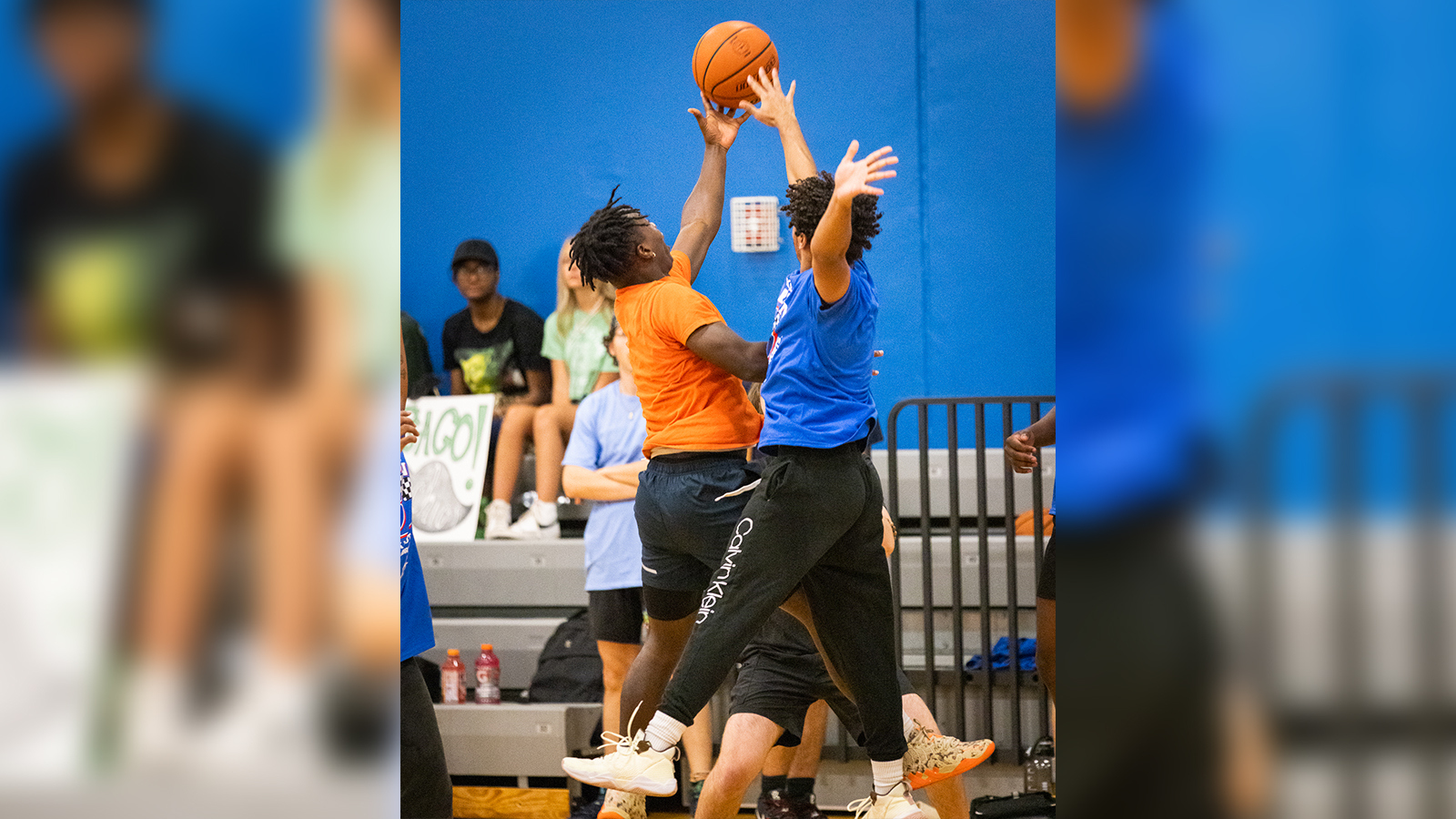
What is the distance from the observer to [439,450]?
6656 mm

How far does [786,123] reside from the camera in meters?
3.88

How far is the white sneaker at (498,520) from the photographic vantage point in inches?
247

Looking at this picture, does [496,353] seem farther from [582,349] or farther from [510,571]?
[510,571]

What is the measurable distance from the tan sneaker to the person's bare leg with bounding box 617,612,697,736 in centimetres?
66

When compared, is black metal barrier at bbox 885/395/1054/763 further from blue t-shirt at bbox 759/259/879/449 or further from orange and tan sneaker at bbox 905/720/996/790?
blue t-shirt at bbox 759/259/879/449

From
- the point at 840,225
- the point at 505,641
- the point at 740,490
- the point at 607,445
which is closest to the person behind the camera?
the point at 840,225

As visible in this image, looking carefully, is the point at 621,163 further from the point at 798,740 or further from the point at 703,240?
the point at 798,740

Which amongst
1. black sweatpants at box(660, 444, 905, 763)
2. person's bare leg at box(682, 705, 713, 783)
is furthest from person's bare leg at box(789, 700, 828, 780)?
black sweatpants at box(660, 444, 905, 763)

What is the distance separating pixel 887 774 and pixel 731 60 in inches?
95.3

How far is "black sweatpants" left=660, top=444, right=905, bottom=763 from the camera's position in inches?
133
